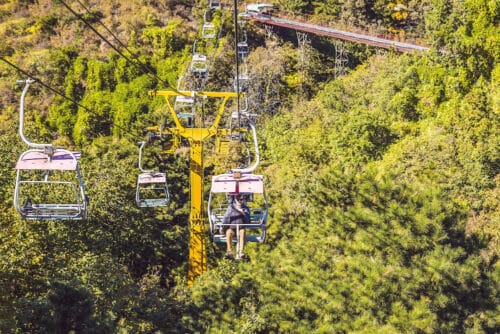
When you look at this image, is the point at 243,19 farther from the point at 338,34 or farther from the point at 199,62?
the point at 199,62

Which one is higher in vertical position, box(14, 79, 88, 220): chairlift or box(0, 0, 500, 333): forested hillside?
box(14, 79, 88, 220): chairlift

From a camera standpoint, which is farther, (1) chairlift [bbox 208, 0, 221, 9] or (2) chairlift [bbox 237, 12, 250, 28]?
(1) chairlift [bbox 208, 0, 221, 9]

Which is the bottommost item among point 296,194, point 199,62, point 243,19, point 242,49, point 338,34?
point 296,194

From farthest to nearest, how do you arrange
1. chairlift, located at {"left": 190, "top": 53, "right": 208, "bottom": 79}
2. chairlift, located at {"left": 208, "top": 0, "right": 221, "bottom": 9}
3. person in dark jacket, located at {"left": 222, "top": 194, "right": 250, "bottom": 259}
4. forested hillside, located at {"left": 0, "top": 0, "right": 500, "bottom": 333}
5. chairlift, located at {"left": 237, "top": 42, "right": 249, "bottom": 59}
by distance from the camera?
1. chairlift, located at {"left": 208, "top": 0, "right": 221, "bottom": 9}
2. chairlift, located at {"left": 237, "top": 42, "right": 249, "bottom": 59}
3. chairlift, located at {"left": 190, "top": 53, "right": 208, "bottom": 79}
4. forested hillside, located at {"left": 0, "top": 0, "right": 500, "bottom": 333}
5. person in dark jacket, located at {"left": 222, "top": 194, "right": 250, "bottom": 259}

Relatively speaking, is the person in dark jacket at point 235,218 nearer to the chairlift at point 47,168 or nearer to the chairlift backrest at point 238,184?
the chairlift backrest at point 238,184

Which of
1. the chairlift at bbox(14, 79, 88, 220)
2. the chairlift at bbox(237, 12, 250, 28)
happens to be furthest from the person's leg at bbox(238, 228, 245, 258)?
the chairlift at bbox(237, 12, 250, 28)

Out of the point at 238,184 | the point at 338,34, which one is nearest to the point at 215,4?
the point at 338,34

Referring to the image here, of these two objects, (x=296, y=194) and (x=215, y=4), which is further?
(x=215, y=4)

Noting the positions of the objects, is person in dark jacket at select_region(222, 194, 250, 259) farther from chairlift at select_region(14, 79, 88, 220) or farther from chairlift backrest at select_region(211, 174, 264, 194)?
chairlift at select_region(14, 79, 88, 220)
